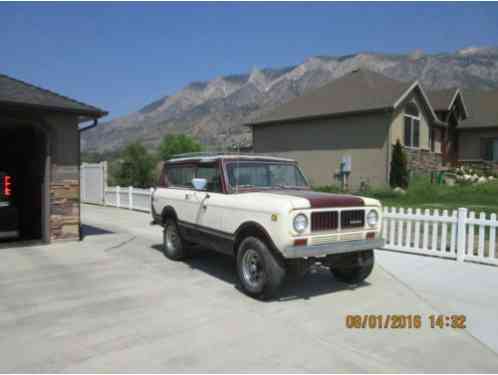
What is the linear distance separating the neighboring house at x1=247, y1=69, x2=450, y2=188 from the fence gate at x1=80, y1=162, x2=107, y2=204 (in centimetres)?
974

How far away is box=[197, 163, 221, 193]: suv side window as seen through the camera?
6551mm

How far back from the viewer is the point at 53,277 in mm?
6629

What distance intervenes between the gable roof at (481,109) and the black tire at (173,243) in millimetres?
22923

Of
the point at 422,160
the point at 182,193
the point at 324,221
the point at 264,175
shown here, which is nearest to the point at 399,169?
the point at 422,160

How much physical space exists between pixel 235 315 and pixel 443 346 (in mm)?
2279

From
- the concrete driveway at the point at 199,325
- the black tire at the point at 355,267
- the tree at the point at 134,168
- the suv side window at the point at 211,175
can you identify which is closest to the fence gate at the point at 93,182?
the tree at the point at 134,168

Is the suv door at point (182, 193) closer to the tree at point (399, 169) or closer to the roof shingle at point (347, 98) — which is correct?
the tree at point (399, 169)

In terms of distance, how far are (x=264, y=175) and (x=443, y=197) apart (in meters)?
11.4

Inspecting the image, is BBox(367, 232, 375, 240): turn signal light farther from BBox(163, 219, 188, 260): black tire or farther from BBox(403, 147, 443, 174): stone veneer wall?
BBox(403, 147, 443, 174): stone veneer wall

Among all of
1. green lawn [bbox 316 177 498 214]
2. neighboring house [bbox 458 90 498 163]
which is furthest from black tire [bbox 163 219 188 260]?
neighboring house [bbox 458 90 498 163]

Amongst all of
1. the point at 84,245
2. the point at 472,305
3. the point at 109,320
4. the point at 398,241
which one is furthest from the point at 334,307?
the point at 84,245

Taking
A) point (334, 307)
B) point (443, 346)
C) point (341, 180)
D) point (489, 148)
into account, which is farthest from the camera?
point (489, 148)

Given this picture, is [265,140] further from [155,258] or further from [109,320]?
[109,320]

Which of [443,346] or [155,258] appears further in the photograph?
[155,258]
